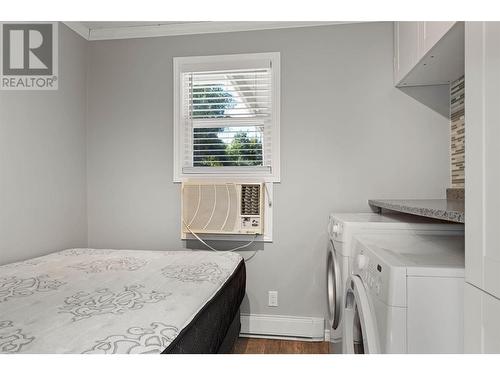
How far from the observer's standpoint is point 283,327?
2.58 m

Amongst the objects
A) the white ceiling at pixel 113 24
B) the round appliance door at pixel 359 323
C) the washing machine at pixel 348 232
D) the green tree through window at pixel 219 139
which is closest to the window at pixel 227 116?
the green tree through window at pixel 219 139

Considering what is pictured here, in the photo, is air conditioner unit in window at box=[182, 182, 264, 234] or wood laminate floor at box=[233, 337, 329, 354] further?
air conditioner unit in window at box=[182, 182, 264, 234]

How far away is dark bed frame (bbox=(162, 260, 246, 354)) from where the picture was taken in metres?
1.08

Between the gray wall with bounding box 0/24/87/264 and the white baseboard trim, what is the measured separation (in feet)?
5.08

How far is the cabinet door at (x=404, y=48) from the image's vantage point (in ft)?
6.41

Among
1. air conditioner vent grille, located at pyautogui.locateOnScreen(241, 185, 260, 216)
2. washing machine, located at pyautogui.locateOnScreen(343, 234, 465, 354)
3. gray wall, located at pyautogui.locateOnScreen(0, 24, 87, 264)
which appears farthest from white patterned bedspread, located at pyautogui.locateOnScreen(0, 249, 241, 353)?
washing machine, located at pyautogui.locateOnScreen(343, 234, 465, 354)

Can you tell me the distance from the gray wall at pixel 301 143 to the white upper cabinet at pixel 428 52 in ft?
0.59

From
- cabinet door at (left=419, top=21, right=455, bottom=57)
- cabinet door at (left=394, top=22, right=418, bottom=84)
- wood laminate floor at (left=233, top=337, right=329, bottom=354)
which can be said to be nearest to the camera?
cabinet door at (left=419, top=21, right=455, bottom=57)

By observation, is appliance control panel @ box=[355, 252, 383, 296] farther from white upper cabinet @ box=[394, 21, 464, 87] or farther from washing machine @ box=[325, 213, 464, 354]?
white upper cabinet @ box=[394, 21, 464, 87]

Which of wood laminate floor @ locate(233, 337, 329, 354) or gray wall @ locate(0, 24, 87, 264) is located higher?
gray wall @ locate(0, 24, 87, 264)

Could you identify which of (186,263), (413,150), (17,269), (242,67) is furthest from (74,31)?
(413,150)

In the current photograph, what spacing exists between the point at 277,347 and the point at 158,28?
8.63 feet

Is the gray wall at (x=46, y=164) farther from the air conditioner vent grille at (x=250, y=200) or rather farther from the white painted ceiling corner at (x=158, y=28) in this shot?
the air conditioner vent grille at (x=250, y=200)
